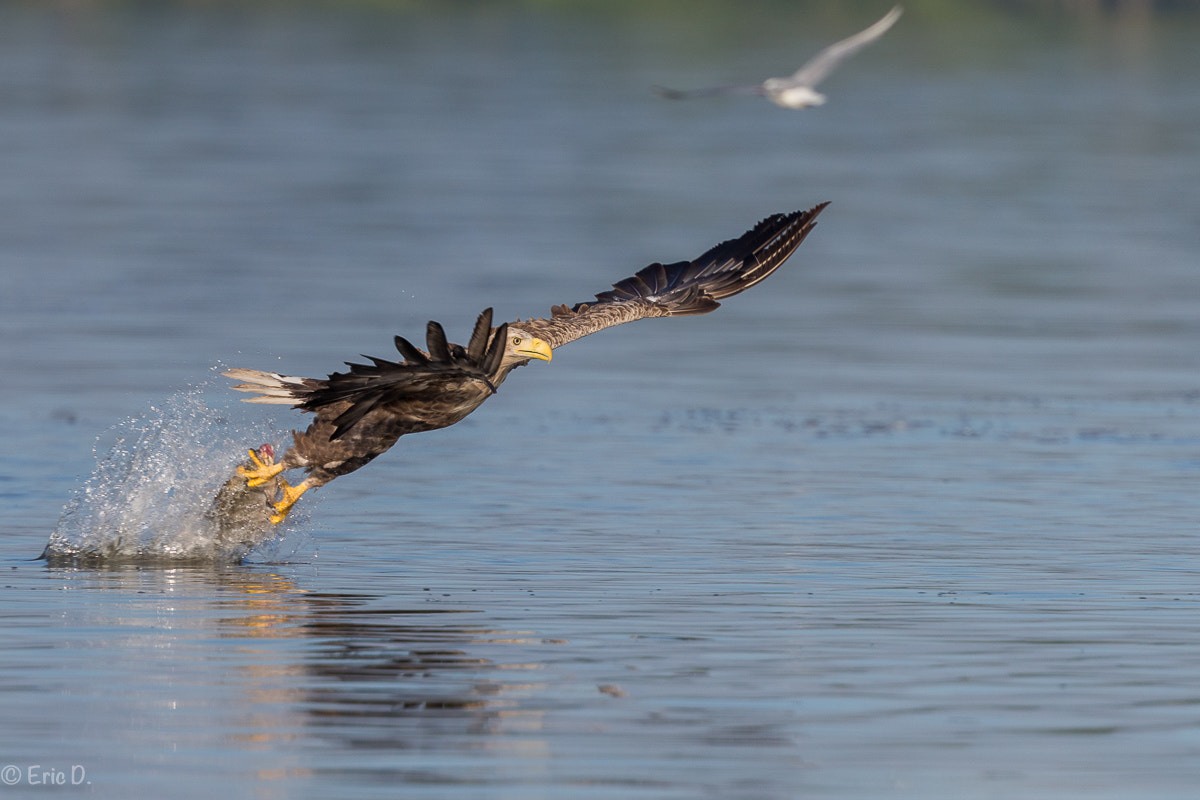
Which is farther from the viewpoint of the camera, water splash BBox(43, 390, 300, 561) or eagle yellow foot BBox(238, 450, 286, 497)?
eagle yellow foot BBox(238, 450, 286, 497)

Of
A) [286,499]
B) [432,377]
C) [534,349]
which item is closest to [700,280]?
[534,349]

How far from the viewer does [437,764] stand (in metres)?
7.99

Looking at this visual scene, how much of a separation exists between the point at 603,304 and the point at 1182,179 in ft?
77.5

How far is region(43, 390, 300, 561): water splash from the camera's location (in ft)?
40.6

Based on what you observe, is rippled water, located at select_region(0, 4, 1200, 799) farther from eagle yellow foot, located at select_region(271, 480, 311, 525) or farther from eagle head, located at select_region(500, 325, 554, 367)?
eagle head, located at select_region(500, 325, 554, 367)

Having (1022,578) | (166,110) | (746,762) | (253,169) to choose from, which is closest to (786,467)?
(1022,578)

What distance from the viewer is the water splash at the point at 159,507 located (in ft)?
40.6

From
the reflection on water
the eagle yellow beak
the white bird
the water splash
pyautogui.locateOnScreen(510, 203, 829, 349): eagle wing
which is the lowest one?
the reflection on water

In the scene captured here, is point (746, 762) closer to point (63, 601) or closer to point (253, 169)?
point (63, 601)

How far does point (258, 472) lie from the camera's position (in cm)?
1257

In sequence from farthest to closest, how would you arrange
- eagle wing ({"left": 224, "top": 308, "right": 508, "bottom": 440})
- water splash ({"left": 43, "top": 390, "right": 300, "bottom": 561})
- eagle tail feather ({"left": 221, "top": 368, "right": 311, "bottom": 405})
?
eagle tail feather ({"left": 221, "top": 368, "right": 311, "bottom": 405}) < water splash ({"left": 43, "top": 390, "right": 300, "bottom": 561}) < eagle wing ({"left": 224, "top": 308, "right": 508, "bottom": 440})

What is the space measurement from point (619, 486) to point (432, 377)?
3034 mm

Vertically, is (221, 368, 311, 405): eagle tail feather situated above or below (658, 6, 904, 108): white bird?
below

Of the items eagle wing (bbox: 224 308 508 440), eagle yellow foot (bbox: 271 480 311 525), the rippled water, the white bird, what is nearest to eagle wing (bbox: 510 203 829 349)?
the rippled water
